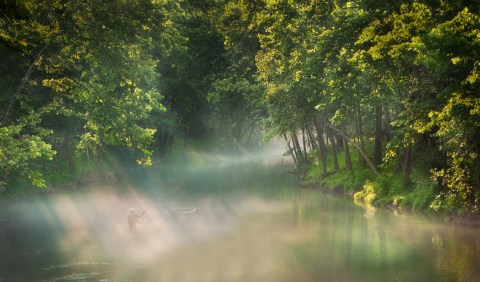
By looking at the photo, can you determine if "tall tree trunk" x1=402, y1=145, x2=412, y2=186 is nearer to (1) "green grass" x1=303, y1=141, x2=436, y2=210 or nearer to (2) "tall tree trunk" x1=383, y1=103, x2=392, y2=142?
(1) "green grass" x1=303, y1=141, x2=436, y2=210

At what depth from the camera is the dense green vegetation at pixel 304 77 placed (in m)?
18.1

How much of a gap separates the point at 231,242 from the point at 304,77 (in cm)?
1276

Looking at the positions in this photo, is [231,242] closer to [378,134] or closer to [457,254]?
[457,254]

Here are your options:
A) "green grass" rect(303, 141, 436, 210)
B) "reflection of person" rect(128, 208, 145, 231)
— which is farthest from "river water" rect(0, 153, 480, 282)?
"green grass" rect(303, 141, 436, 210)

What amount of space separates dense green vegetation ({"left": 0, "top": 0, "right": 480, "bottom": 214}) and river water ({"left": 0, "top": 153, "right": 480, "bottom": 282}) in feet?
8.56

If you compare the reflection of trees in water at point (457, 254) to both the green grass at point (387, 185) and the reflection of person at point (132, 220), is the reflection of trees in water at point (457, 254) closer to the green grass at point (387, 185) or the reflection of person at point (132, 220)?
the green grass at point (387, 185)

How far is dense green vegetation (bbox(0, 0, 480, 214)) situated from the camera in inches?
712

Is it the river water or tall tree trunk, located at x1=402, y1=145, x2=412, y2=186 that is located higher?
tall tree trunk, located at x1=402, y1=145, x2=412, y2=186

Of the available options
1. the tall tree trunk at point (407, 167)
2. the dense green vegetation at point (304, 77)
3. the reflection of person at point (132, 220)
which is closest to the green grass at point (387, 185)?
the dense green vegetation at point (304, 77)

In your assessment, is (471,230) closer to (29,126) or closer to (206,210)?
(206,210)

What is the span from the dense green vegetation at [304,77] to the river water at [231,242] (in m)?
2.61

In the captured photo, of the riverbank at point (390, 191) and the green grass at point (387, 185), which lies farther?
the green grass at point (387, 185)

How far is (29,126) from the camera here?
34.3 m

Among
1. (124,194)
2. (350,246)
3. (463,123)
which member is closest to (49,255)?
(350,246)
